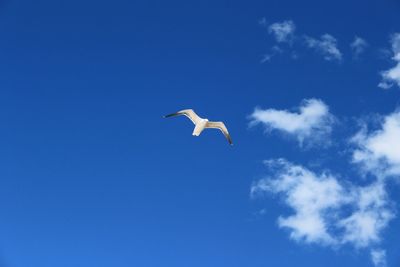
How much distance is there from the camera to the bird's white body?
48.6 m

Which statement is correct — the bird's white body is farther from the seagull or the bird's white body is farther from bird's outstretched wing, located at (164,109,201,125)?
bird's outstretched wing, located at (164,109,201,125)

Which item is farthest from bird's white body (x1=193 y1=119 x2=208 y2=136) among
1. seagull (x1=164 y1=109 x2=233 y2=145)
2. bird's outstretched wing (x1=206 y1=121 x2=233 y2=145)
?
bird's outstretched wing (x1=206 y1=121 x2=233 y2=145)

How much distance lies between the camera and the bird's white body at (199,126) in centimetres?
4865

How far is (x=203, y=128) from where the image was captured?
4969cm

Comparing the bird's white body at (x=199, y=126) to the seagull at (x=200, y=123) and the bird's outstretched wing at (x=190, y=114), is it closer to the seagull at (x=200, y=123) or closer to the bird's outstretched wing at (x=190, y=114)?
the seagull at (x=200, y=123)

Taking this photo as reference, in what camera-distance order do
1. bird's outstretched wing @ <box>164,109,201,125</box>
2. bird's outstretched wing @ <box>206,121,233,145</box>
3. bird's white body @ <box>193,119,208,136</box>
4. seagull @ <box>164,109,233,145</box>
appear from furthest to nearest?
bird's outstretched wing @ <box>206,121,233,145</box>, bird's outstretched wing @ <box>164,109,201,125</box>, seagull @ <box>164,109,233,145</box>, bird's white body @ <box>193,119,208,136</box>

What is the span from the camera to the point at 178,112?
50.0 metres

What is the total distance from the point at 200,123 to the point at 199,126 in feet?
1.08

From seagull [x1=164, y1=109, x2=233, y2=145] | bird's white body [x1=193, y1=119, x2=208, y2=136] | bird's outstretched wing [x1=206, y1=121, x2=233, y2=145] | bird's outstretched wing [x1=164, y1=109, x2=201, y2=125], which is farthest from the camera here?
bird's outstretched wing [x1=206, y1=121, x2=233, y2=145]

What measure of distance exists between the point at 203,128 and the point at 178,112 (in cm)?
205

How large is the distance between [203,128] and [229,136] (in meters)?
2.70

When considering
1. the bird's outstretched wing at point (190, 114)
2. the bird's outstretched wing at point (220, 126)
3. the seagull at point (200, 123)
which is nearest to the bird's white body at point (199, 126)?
the seagull at point (200, 123)

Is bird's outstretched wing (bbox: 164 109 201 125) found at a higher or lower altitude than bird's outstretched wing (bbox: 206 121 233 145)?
lower

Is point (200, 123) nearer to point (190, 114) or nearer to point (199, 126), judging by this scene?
point (199, 126)
